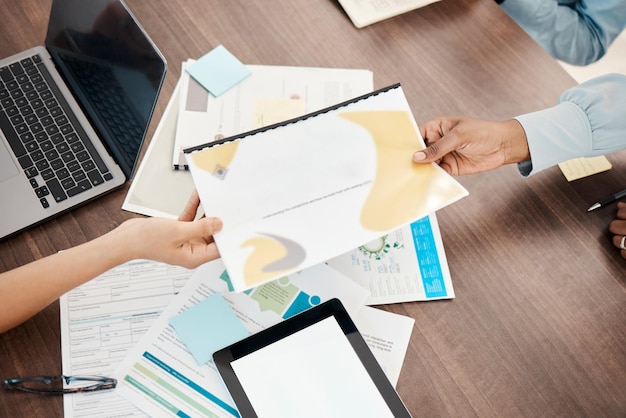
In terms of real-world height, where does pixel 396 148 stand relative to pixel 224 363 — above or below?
above

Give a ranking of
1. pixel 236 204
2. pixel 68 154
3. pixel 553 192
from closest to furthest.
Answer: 1. pixel 236 204
2. pixel 68 154
3. pixel 553 192

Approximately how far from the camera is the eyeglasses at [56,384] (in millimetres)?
759

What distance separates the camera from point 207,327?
82cm

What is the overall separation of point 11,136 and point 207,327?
459mm

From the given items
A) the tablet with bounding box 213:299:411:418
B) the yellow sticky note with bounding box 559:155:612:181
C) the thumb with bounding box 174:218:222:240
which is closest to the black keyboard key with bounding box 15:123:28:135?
the thumb with bounding box 174:218:222:240

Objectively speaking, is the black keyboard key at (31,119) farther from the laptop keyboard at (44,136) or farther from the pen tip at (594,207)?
the pen tip at (594,207)

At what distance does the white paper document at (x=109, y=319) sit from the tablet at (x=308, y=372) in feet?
0.43

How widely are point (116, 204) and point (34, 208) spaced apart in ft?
0.39

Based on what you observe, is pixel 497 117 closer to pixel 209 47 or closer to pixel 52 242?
pixel 209 47

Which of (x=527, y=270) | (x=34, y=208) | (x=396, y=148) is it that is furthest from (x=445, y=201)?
(x=34, y=208)

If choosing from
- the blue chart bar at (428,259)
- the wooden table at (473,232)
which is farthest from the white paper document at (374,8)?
the blue chart bar at (428,259)

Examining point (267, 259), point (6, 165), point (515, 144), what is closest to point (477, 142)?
point (515, 144)

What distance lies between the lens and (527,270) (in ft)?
3.04

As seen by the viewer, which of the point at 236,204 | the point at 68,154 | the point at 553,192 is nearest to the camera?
the point at 236,204
